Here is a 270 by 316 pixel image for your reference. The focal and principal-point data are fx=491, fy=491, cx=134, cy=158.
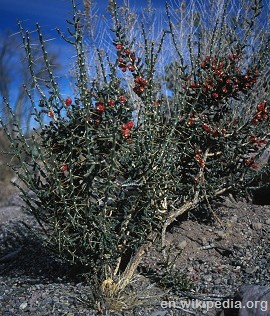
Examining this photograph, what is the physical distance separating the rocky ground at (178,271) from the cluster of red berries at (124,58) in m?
1.20

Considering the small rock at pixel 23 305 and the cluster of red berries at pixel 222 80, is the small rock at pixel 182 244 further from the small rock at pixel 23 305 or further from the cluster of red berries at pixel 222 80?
the small rock at pixel 23 305

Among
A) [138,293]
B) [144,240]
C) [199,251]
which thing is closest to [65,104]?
[144,240]

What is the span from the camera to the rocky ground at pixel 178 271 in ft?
9.83

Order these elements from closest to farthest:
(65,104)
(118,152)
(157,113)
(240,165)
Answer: (118,152) < (65,104) < (157,113) < (240,165)

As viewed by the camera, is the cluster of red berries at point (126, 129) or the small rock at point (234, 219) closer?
the cluster of red berries at point (126, 129)

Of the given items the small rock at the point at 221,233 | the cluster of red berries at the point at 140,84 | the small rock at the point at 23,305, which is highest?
the cluster of red berries at the point at 140,84

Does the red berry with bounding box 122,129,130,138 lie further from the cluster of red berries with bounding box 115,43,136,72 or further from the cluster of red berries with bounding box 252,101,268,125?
the cluster of red berries with bounding box 252,101,268,125

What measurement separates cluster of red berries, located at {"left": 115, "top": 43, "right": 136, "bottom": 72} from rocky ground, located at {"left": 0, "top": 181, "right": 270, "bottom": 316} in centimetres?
120

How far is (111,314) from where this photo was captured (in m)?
2.87

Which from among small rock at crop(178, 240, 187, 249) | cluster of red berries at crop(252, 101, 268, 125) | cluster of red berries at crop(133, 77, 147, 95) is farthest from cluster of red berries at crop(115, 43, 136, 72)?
small rock at crop(178, 240, 187, 249)

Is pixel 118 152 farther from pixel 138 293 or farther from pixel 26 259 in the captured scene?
pixel 26 259

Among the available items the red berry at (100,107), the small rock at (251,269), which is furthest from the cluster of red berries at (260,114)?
the red berry at (100,107)

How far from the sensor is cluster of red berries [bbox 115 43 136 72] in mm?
3465

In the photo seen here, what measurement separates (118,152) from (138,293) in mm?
931
